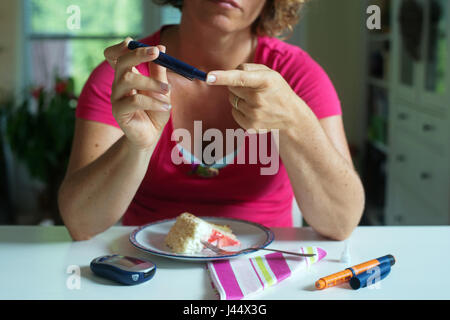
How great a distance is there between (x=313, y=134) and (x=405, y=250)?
0.75ft

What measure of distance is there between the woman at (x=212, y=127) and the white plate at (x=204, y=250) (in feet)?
0.32

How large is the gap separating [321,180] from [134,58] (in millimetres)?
396

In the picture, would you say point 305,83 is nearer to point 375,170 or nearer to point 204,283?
point 204,283

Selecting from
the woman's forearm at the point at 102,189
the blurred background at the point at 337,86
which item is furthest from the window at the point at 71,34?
the woman's forearm at the point at 102,189

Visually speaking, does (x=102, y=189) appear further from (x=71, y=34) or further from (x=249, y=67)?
(x=71, y=34)

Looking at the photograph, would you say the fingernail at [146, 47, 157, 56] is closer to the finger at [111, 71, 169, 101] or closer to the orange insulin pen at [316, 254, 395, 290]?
the finger at [111, 71, 169, 101]

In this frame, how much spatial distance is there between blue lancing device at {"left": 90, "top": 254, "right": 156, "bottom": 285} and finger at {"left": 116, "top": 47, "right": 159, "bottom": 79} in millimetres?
255

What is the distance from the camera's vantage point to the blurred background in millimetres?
2303

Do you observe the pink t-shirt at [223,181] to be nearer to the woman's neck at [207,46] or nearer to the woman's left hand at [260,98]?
the woman's neck at [207,46]

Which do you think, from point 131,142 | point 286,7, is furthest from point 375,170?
point 131,142

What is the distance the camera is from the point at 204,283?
0.69 meters

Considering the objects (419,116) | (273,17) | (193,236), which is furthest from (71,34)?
(193,236)

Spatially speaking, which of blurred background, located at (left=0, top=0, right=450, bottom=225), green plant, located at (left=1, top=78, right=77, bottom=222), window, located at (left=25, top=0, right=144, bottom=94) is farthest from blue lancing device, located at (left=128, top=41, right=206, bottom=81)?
window, located at (left=25, top=0, right=144, bottom=94)
